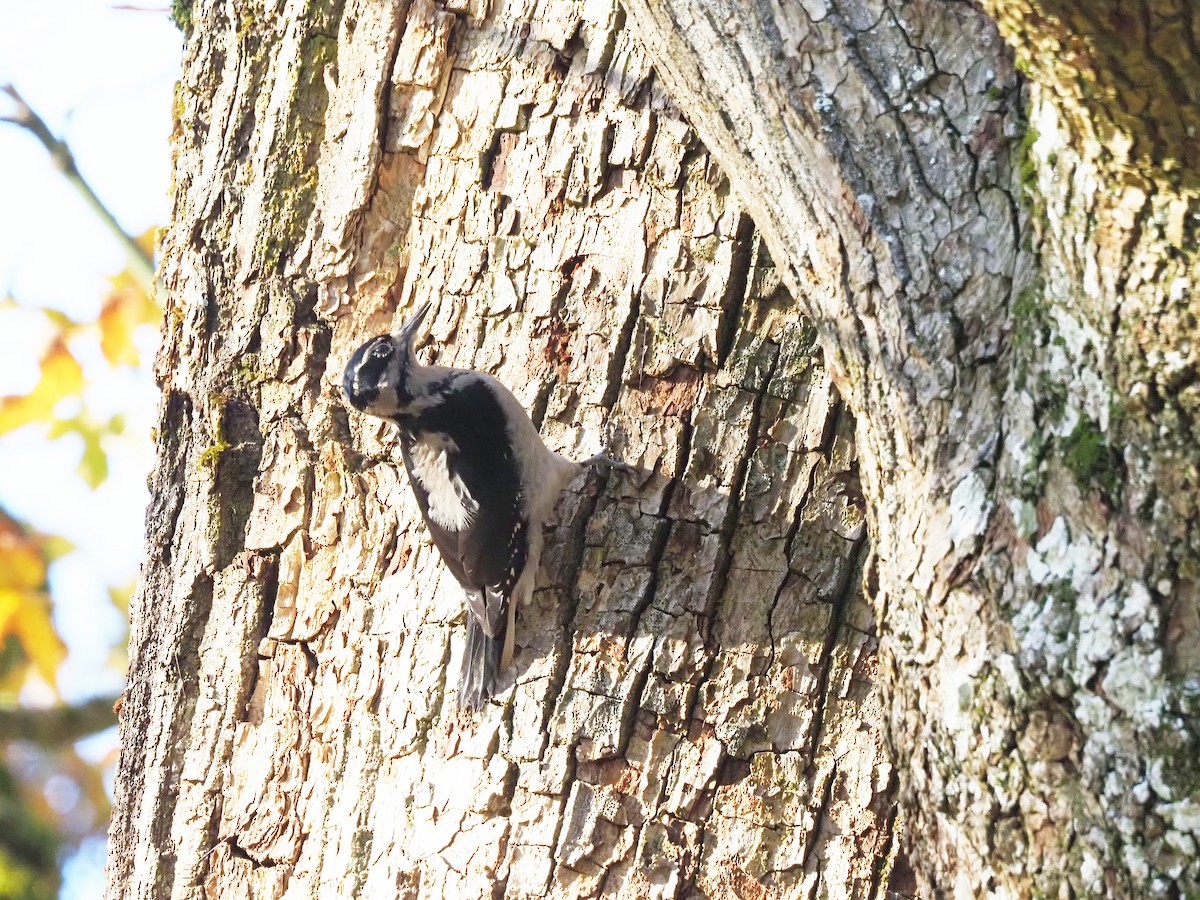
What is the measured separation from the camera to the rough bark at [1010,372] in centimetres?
176

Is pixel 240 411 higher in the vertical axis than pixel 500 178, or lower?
lower

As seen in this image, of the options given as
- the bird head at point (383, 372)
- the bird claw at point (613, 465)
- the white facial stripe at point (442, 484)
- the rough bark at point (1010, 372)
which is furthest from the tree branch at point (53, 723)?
the rough bark at point (1010, 372)

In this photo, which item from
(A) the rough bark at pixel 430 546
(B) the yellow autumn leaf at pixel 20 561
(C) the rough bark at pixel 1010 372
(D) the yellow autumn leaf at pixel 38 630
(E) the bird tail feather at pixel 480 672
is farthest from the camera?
(B) the yellow autumn leaf at pixel 20 561

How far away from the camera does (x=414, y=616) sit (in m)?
3.17

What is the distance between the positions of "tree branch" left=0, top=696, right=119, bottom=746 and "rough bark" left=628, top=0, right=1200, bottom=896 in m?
4.65

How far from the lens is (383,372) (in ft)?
11.0

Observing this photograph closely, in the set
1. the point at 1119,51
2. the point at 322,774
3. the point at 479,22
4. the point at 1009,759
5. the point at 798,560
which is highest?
the point at 479,22

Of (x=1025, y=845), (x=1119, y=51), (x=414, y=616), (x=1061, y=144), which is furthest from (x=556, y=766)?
(x=1119, y=51)

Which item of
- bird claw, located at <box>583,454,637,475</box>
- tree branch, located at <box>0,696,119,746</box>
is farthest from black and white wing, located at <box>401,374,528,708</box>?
tree branch, located at <box>0,696,119,746</box>

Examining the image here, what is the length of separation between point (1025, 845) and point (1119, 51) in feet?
4.09

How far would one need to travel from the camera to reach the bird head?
332cm

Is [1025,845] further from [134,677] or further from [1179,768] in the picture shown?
[134,677]

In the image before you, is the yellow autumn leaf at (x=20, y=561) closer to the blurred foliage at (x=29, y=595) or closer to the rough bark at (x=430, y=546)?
the blurred foliage at (x=29, y=595)

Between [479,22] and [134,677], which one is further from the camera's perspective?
[134,677]
